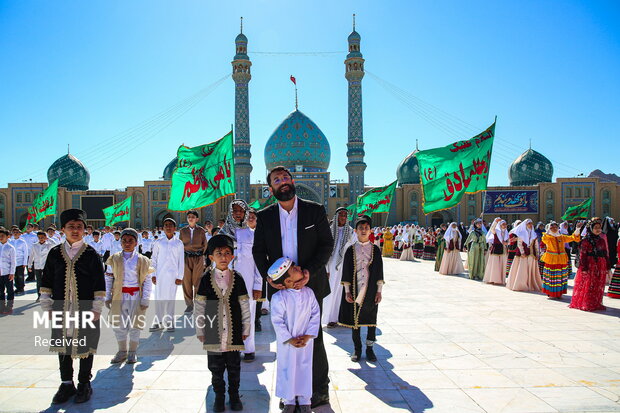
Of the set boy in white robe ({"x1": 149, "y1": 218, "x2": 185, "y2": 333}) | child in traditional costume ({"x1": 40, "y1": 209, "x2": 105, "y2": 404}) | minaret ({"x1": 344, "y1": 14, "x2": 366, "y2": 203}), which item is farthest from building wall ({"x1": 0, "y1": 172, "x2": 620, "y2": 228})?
child in traditional costume ({"x1": 40, "y1": 209, "x2": 105, "y2": 404})

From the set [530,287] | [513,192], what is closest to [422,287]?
[530,287]

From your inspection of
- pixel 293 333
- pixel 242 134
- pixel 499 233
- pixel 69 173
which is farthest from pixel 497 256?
pixel 69 173

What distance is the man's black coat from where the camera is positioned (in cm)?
320

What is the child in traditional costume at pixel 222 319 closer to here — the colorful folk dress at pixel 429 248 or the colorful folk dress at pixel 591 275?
the colorful folk dress at pixel 591 275

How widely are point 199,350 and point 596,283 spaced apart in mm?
6178

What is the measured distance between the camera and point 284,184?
317 cm

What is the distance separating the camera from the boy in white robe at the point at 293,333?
298 centimetres

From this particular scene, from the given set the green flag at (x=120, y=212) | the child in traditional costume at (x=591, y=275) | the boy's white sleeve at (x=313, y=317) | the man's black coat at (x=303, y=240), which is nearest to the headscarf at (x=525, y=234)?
the child in traditional costume at (x=591, y=275)

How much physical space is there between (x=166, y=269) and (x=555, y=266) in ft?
22.2

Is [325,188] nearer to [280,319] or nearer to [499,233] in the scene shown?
[499,233]

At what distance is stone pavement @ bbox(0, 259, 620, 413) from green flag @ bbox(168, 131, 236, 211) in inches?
114

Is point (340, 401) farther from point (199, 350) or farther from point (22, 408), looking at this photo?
point (22, 408)

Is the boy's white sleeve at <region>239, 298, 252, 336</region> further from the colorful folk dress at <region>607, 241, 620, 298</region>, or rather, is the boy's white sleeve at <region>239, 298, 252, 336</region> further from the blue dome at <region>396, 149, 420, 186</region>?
the blue dome at <region>396, 149, 420, 186</region>

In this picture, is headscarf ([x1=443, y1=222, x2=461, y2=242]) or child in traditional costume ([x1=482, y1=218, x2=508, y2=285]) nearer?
child in traditional costume ([x1=482, y1=218, x2=508, y2=285])
